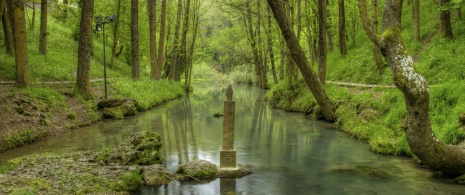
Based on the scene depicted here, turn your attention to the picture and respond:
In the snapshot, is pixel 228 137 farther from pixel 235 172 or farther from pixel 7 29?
pixel 7 29

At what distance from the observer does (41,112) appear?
14.1m

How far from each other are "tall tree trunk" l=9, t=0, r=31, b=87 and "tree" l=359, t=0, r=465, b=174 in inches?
490

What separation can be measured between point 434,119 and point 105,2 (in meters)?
27.6

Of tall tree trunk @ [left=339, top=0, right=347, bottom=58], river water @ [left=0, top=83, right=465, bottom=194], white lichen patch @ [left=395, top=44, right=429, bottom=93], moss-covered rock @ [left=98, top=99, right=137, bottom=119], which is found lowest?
river water @ [left=0, top=83, right=465, bottom=194]

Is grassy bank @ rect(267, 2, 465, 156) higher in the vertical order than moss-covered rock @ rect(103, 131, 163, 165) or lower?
higher

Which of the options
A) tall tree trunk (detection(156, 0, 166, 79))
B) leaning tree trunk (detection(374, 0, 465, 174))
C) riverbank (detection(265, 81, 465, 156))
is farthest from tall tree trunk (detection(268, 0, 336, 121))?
tall tree trunk (detection(156, 0, 166, 79))

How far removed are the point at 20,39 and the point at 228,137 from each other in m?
9.70

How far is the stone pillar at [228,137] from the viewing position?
30.9 feet

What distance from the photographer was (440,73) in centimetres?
1567

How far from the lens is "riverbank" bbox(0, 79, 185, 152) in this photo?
→ 1205 cm

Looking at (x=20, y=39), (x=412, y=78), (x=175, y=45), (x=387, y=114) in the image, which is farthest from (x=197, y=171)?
(x=175, y=45)

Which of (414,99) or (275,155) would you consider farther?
(275,155)

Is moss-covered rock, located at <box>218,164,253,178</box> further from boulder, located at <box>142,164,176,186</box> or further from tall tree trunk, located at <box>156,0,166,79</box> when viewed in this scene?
tall tree trunk, located at <box>156,0,166,79</box>

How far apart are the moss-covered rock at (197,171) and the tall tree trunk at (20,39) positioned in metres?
9.14
